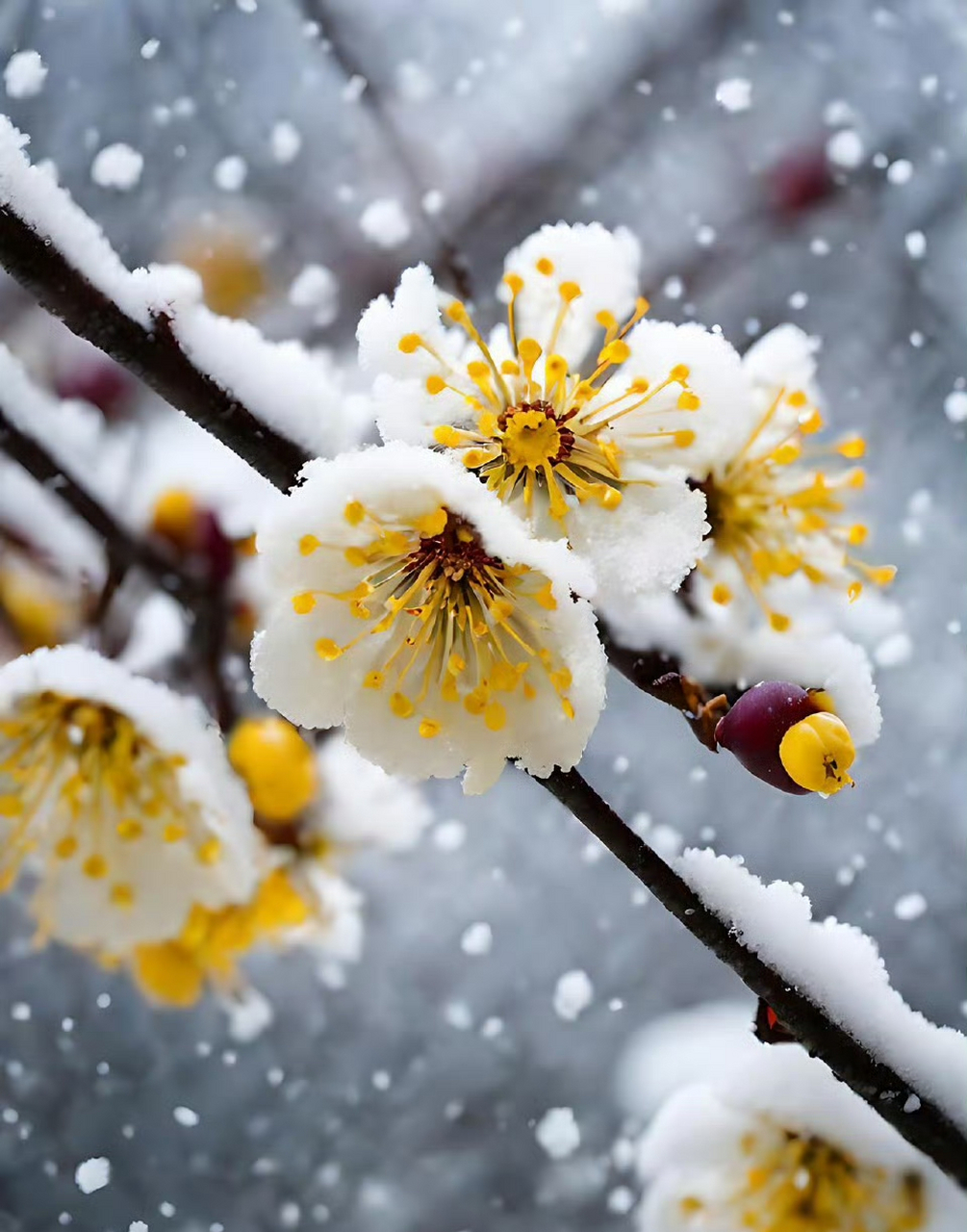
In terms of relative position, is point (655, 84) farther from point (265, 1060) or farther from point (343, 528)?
point (265, 1060)

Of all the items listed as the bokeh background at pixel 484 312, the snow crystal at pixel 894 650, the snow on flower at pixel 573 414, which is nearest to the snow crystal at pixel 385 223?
the bokeh background at pixel 484 312

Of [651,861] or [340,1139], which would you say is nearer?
[651,861]

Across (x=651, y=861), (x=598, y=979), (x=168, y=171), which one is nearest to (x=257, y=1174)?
(x=598, y=979)

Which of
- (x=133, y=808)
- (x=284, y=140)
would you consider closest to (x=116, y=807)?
(x=133, y=808)

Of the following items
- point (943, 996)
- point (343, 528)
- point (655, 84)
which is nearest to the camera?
point (343, 528)

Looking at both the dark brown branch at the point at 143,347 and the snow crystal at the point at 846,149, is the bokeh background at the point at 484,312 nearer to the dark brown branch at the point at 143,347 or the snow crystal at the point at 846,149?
the snow crystal at the point at 846,149

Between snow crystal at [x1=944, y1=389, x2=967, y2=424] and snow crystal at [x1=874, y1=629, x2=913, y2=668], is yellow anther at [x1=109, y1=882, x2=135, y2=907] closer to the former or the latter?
snow crystal at [x1=874, y1=629, x2=913, y2=668]

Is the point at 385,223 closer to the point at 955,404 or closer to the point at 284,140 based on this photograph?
the point at 284,140
